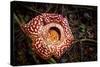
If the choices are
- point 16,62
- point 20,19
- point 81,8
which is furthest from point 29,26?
point 81,8

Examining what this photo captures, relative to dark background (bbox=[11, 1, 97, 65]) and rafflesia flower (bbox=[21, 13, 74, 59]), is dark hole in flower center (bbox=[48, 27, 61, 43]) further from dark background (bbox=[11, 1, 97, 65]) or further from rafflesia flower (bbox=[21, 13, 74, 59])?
dark background (bbox=[11, 1, 97, 65])

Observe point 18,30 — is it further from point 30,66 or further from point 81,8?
point 81,8

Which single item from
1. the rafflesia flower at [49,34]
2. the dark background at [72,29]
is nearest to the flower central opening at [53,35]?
the rafflesia flower at [49,34]

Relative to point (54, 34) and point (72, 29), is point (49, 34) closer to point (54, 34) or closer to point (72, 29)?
point (54, 34)

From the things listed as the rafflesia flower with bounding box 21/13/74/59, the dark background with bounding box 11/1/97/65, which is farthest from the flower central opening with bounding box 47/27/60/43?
the dark background with bounding box 11/1/97/65

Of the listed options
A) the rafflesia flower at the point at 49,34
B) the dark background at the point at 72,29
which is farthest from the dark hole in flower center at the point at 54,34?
the dark background at the point at 72,29

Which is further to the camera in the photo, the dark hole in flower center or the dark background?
the dark hole in flower center

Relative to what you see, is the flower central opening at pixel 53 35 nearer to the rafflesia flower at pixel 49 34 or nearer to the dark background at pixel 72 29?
the rafflesia flower at pixel 49 34

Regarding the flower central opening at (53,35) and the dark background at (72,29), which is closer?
the dark background at (72,29)
